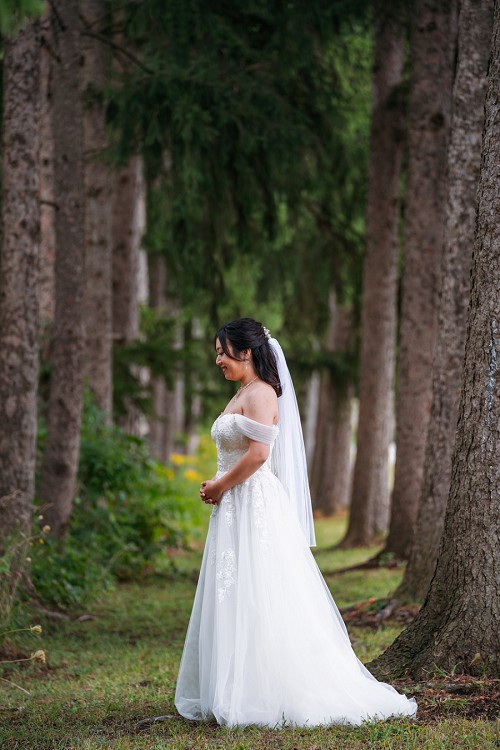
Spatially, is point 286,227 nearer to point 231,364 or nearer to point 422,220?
point 422,220

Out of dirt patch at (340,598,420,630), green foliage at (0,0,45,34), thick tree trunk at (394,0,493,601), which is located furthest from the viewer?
dirt patch at (340,598,420,630)

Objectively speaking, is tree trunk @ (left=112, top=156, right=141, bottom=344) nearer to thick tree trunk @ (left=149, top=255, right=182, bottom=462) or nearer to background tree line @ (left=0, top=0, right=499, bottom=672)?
background tree line @ (left=0, top=0, right=499, bottom=672)

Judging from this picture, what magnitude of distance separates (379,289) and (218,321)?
8.21 ft

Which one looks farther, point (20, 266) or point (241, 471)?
point (20, 266)

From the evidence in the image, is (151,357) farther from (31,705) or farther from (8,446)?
(31,705)

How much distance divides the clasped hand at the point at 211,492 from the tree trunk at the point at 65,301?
4.46m

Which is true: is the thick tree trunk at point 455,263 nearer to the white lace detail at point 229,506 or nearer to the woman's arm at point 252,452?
the woman's arm at point 252,452

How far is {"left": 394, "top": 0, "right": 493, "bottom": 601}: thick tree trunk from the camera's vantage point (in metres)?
7.33

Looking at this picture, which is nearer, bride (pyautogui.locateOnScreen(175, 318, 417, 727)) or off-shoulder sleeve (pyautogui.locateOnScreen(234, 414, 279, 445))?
bride (pyautogui.locateOnScreen(175, 318, 417, 727))

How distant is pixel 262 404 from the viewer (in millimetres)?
5184

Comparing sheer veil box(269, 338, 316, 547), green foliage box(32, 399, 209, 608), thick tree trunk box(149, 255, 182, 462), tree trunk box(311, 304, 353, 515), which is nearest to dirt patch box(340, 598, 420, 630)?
sheer veil box(269, 338, 316, 547)

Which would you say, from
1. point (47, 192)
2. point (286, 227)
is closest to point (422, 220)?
point (47, 192)

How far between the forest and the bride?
19 cm

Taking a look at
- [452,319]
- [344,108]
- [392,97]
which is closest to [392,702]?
[452,319]
